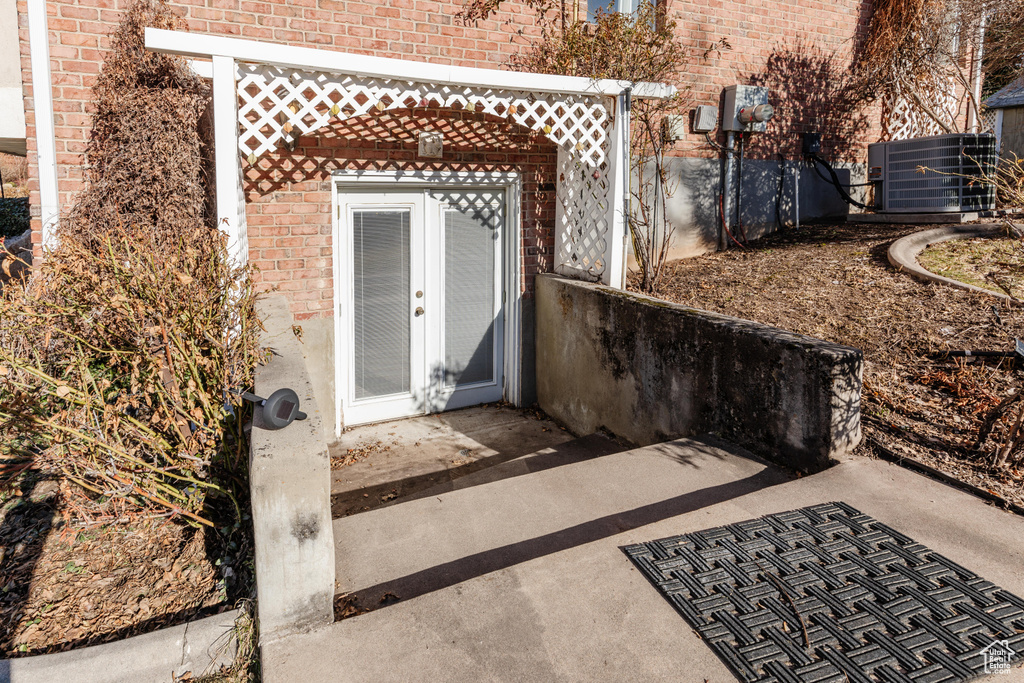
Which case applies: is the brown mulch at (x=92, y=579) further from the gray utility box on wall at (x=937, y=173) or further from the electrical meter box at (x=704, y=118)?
the gray utility box on wall at (x=937, y=173)

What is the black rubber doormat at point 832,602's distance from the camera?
2.14 meters

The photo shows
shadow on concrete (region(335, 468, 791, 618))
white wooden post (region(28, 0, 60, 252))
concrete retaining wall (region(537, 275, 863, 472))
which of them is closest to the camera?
shadow on concrete (region(335, 468, 791, 618))

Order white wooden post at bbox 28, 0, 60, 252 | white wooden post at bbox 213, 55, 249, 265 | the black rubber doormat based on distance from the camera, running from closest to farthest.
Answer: the black rubber doormat, white wooden post at bbox 213, 55, 249, 265, white wooden post at bbox 28, 0, 60, 252

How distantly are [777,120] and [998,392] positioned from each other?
5182 mm

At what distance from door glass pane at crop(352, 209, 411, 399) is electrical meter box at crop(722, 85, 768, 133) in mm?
3962

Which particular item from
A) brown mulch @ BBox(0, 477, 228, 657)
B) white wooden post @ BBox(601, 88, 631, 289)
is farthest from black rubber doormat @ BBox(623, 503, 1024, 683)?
white wooden post @ BBox(601, 88, 631, 289)

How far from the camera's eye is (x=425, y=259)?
636 cm

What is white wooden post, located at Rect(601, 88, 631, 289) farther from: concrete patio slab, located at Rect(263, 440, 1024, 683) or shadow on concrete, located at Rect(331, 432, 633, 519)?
concrete patio slab, located at Rect(263, 440, 1024, 683)

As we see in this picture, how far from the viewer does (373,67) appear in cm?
460

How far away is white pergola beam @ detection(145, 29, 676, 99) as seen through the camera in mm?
4059

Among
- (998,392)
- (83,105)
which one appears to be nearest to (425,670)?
(998,392)

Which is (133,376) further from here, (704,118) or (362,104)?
(704,118)

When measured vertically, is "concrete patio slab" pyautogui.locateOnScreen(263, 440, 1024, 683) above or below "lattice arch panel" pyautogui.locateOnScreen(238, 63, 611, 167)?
below

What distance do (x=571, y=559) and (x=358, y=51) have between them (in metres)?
4.65
